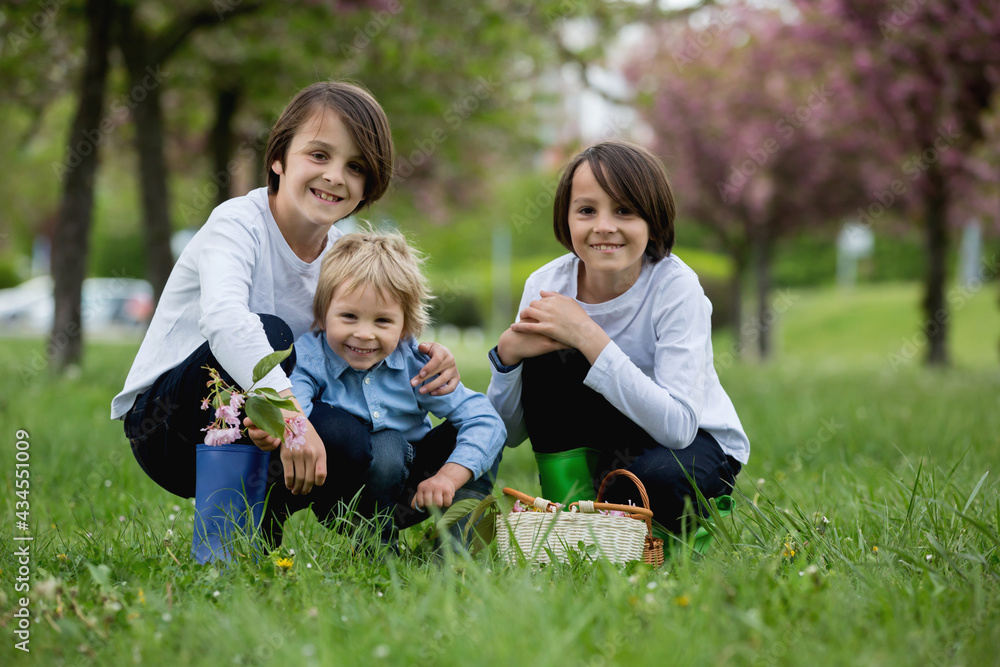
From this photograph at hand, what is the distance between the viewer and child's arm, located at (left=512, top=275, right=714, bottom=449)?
2.26m

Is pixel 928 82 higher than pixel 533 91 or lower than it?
lower

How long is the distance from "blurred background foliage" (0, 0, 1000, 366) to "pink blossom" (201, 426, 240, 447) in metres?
2.16

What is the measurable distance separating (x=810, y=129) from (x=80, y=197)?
30.2 feet

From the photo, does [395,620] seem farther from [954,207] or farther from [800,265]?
[800,265]

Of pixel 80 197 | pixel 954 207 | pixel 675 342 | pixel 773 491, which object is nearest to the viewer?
pixel 675 342

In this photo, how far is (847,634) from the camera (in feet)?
5.07

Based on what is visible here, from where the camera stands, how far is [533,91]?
11008 millimetres

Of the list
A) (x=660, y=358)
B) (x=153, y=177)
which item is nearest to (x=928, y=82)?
(x=153, y=177)

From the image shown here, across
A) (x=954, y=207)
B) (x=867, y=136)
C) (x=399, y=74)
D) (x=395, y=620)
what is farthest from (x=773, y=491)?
(x=954, y=207)

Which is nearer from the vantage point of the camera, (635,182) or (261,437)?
(261,437)

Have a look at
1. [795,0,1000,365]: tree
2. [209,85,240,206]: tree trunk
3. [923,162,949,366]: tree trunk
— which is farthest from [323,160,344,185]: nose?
[923,162,949,366]: tree trunk

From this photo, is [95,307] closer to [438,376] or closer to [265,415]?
[438,376]

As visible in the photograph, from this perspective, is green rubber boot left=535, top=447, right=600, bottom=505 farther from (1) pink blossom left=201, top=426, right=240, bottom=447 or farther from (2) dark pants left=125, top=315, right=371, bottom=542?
(1) pink blossom left=201, top=426, right=240, bottom=447

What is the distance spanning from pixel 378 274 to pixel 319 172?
0.34 meters
